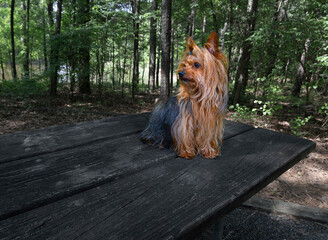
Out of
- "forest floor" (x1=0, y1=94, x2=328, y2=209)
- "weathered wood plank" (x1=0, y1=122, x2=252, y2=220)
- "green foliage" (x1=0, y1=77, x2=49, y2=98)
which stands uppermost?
"green foliage" (x1=0, y1=77, x2=49, y2=98)

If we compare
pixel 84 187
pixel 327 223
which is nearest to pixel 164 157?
pixel 84 187

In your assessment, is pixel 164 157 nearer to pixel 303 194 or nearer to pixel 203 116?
pixel 203 116

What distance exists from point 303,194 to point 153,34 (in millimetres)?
11674

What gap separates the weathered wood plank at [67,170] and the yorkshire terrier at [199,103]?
18 cm

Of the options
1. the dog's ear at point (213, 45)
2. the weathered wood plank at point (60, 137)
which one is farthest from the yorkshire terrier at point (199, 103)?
the weathered wood plank at point (60, 137)

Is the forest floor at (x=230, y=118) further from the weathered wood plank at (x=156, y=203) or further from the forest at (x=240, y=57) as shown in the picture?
the weathered wood plank at (x=156, y=203)

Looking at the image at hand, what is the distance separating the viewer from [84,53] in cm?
773

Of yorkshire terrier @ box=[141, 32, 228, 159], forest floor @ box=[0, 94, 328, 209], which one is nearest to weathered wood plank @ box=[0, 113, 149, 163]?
yorkshire terrier @ box=[141, 32, 228, 159]

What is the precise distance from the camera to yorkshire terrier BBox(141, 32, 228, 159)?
4.91 feet

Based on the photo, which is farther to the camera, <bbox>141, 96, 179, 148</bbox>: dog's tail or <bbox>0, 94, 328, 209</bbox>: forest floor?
<bbox>0, 94, 328, 209</bbox>: forest floor

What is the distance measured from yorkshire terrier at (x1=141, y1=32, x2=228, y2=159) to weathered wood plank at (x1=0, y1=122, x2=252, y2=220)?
18 cm

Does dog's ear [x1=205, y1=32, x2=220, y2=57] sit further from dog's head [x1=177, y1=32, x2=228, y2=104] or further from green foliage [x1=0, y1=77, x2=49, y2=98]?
green foliage [x1=0, y1=77, x2=49, y2=98]

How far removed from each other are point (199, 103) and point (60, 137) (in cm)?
123

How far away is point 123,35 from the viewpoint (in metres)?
8.20
